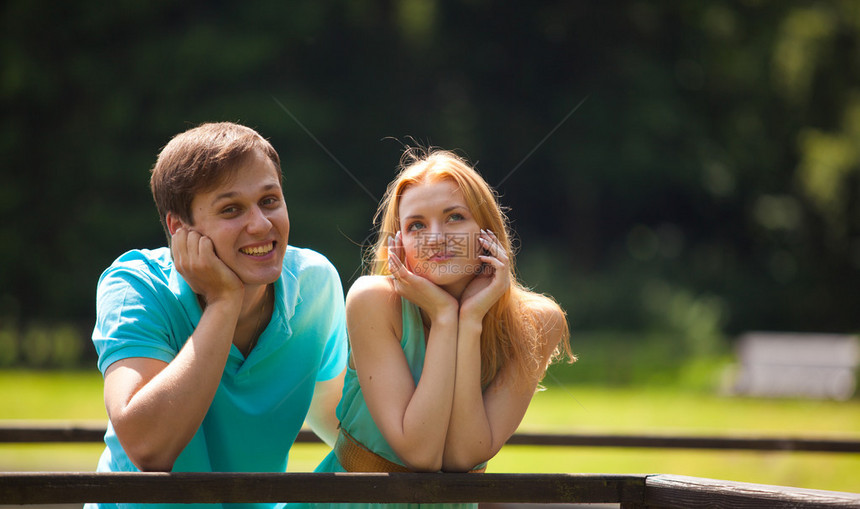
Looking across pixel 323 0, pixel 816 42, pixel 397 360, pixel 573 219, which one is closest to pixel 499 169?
pixel 573 219

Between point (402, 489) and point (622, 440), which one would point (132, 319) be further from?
point (622, 440)

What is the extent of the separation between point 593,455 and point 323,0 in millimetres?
19646

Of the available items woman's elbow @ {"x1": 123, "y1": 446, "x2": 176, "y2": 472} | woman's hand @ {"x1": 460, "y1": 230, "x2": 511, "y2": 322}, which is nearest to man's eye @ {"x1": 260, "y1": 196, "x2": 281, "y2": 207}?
woman's hand @ {"x1": 460, "y1": 230, "x2": 511, "y2": 322}

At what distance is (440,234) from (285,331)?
725mm

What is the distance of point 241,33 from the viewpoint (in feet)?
86.4

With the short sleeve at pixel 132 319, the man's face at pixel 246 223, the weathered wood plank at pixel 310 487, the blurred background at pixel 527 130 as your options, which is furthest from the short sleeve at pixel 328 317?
the blurred background at pixel 527 130

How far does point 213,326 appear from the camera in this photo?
2754 mm

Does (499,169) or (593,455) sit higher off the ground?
(499,169)

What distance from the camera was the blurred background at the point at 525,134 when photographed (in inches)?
979

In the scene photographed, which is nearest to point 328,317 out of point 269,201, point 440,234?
point 269,201

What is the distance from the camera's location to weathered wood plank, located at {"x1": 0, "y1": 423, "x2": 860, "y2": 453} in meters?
4.09

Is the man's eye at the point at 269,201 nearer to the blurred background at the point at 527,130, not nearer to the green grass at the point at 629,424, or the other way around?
the green grass at the point at 629,424

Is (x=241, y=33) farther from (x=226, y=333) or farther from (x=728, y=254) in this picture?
(x=226, y=333)

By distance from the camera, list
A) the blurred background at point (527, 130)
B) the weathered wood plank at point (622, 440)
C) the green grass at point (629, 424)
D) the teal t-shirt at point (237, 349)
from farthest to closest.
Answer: the blurred background at point (527, 130)
the green grass at point (629, 424)
the weathered wood plank at point (622, 440)
the teal t-shirt at point (237, 349)
